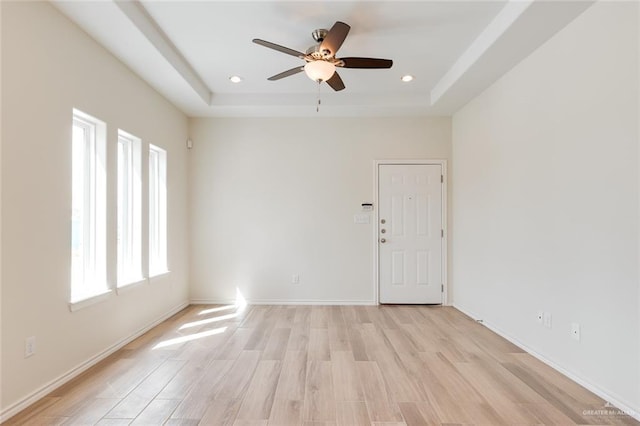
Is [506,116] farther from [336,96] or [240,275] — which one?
[240,275]

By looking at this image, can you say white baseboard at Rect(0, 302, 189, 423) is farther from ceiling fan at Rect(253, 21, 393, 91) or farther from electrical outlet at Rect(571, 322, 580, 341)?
electrical outlet at Rect(571, 322, 580, 341)

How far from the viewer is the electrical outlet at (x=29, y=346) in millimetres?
1982

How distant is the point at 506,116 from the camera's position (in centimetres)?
319

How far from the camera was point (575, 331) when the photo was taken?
2.33 metres

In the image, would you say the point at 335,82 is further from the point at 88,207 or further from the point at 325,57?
the point at 88,207

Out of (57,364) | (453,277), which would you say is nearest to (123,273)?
(57,364)

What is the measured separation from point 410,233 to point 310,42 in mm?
2773

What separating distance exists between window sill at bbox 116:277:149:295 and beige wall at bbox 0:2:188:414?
7 cm

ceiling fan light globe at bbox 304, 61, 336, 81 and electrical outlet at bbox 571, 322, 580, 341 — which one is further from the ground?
ceiling fan light globe at bbox 304, 61, 336, 81

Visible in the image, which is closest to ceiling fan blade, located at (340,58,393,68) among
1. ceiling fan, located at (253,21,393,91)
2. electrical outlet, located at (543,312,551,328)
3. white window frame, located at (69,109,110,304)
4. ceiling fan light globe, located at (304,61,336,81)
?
ceiling fan, located at (253,21,393,91)

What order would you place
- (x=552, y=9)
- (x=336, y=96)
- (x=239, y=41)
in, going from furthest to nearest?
(x=336, y=96), (x=239, y=41), (x=552, y=9)

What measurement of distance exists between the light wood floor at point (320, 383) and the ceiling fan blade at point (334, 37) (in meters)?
2.47

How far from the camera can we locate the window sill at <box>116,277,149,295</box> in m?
2.94

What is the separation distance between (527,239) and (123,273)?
3914 millimetres
